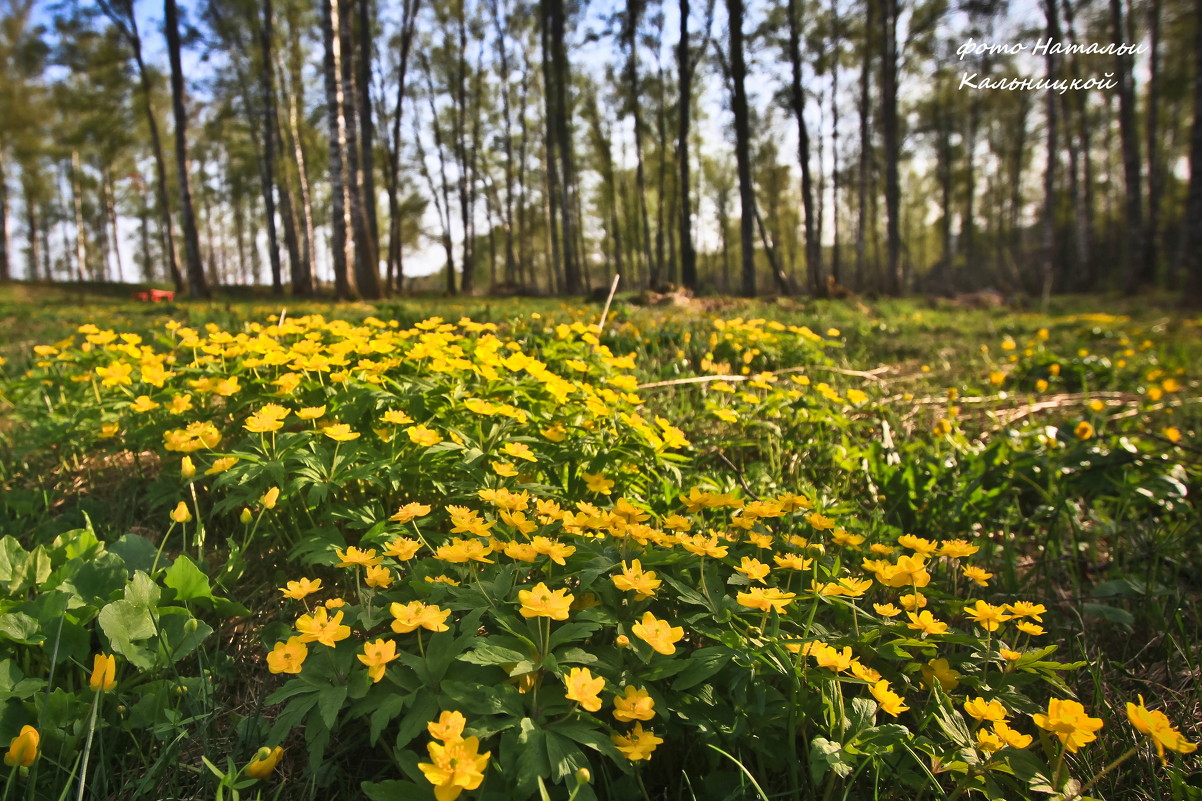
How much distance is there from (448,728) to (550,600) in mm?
225

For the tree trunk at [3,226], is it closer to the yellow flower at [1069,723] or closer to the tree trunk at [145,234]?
the tree trunk at [145,234]

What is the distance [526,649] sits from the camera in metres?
1.01

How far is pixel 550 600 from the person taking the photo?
97 cm

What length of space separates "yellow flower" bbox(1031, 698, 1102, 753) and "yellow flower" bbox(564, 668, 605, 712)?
0.65m

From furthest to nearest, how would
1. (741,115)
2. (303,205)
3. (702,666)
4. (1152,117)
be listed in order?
(303,205), (1152,117), (741,115), (702,666)

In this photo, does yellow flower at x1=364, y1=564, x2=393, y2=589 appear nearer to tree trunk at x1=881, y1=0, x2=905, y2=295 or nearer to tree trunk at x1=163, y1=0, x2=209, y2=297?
tree trunk at x1=881, y1=0, x2=905, y2=295

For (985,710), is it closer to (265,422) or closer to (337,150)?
(265,422)

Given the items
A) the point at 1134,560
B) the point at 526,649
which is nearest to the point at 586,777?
the point at 526,649

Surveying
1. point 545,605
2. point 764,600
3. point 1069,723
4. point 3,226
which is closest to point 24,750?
point 545,605

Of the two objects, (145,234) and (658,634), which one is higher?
(145,234)

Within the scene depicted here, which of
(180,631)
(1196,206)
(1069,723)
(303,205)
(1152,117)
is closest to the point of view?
(1069,723)

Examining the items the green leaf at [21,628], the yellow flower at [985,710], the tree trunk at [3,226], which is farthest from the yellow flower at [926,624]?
the tree trunk at [3,226]

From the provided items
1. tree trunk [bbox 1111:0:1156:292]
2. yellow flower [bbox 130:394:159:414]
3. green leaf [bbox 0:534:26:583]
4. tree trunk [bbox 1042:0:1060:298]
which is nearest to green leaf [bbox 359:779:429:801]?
green leaf [bbox 0:534:26:583]

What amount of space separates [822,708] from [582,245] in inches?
1421
